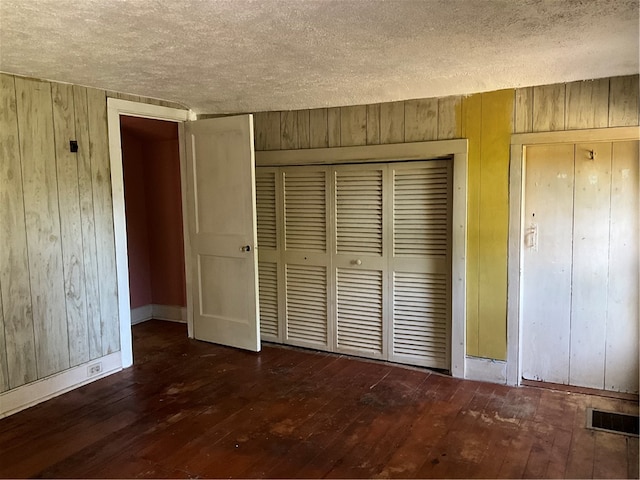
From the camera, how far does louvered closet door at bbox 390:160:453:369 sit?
363cm

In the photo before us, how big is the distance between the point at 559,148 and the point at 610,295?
1.03 metres

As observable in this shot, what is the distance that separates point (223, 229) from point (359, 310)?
4.40 ft

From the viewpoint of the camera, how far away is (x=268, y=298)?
14.7 feet

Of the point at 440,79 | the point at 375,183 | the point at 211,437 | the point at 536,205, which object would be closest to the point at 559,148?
the point at 536,205

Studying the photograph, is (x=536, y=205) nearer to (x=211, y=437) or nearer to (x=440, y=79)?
(x=440, y=79)

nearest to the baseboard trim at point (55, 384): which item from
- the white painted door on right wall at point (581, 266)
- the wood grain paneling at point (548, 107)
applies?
the white painted door on right wall at point (581, 266)

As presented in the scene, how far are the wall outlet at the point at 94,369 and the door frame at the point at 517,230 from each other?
2957 millimetres

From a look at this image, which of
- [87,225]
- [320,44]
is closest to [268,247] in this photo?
[87,225]

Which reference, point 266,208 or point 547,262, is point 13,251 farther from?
point 547,262

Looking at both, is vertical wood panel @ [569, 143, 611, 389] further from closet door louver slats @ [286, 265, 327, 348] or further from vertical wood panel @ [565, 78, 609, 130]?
closet door louver slats @ [286, 265, 327, 348]

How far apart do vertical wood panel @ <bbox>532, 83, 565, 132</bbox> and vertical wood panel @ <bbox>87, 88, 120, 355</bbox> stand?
3022mm

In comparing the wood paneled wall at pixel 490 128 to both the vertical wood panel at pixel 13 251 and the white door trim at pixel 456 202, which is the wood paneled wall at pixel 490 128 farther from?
the vertical wood panel at pixel 13 251

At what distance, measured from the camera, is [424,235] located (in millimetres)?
3709

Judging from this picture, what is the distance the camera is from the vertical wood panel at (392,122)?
3678mm
